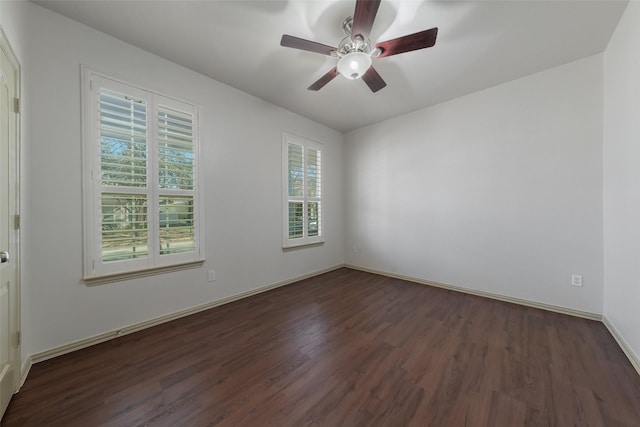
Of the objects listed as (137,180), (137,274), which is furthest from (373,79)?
(137,274)

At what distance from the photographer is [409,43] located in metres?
1.77

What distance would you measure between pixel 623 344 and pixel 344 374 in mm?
2360

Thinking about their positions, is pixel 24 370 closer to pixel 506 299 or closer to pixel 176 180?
pixel 176 180

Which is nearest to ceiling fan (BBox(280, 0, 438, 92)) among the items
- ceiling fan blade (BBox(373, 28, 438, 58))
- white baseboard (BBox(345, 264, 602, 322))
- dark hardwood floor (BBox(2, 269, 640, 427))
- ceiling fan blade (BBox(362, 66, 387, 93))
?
ceiling fan blade (BBox(373, 28, 438, 58))

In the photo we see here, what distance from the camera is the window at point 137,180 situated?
2033 mm

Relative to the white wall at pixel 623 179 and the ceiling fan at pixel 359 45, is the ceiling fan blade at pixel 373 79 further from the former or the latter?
the white wall at pixel 623 179

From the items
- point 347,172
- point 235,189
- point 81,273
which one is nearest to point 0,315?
point 81,273

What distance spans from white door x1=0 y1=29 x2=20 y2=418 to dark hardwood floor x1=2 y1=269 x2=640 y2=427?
254 mm

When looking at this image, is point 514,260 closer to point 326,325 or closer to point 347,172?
point 326,325

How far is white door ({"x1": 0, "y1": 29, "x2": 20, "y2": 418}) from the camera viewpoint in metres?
1.29

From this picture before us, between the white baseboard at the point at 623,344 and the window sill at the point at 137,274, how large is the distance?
3.87 meters

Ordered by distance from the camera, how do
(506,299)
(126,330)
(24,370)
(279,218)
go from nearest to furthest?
(24,370) → (126,330) → (506,299) → (279,218)

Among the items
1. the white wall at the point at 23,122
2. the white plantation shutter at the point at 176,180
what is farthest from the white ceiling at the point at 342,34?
the white plantation shutter at the point at 176,180

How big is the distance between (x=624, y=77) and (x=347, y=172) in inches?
136
